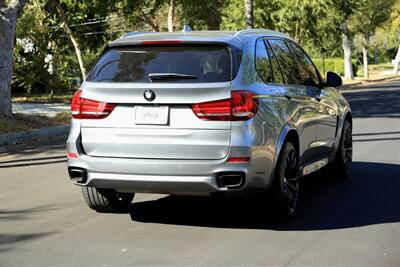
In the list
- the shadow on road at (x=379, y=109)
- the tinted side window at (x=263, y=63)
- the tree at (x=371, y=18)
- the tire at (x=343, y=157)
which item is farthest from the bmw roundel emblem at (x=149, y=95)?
the tree at (x=371, y=18)

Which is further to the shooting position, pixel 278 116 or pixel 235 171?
pixel 278 116

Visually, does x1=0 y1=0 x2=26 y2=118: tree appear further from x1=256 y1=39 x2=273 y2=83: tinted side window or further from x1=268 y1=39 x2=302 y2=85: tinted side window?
x1=256 y1=39 x2=273 y2=83: tinted side window

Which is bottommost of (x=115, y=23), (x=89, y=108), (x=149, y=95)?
(x=89, y=108)

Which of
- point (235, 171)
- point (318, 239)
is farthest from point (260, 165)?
point (318, 239)

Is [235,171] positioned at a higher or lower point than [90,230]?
higher

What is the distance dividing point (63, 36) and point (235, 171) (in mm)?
26240

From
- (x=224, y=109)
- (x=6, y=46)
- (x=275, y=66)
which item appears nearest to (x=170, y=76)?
(x=224, y=109)

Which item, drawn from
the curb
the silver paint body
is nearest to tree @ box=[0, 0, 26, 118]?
the curb

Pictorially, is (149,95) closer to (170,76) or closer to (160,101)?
(160,101)

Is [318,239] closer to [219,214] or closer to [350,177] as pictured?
[219,214]

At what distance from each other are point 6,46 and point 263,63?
1014 cm

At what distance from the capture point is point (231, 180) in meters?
5.84

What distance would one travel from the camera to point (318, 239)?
5.91 meters

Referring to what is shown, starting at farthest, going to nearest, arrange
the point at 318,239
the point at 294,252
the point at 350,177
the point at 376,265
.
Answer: the point at 350,177 < the point at 318,239 < the point at 294,252 < the point at 376,265
